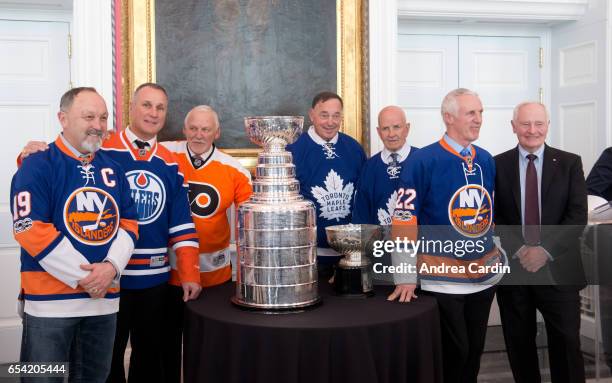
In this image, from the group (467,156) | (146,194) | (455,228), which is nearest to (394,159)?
(467,156)

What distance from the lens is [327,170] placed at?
3.39m

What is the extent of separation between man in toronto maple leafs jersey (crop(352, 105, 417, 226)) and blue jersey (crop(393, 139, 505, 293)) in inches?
16.6

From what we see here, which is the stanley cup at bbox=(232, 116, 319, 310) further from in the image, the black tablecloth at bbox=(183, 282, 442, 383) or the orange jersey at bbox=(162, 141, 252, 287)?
the orange jersey at bbox=(162, 141, 252, 287)

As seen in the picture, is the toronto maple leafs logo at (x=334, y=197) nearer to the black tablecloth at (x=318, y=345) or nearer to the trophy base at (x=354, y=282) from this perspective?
the trophy base at (x=354, y=282)

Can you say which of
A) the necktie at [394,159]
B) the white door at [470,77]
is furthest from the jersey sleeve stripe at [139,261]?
the white door at [470,77]

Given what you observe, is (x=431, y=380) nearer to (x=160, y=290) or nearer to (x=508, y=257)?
(x=508, y=257)

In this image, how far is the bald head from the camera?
10.6ft

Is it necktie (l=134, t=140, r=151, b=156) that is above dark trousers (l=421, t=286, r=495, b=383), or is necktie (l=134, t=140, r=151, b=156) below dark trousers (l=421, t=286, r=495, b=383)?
above

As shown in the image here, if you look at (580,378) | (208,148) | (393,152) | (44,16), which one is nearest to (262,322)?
(208,148)

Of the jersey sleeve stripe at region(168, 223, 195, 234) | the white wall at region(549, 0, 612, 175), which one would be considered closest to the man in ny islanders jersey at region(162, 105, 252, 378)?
the jersey sleeve stripe at region(168, 223, 195, 234)

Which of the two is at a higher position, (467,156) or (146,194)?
(467,156)

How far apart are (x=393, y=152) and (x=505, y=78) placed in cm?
219

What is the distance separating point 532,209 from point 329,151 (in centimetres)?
107

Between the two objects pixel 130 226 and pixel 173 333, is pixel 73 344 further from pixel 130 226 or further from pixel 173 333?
pixel 173 333
